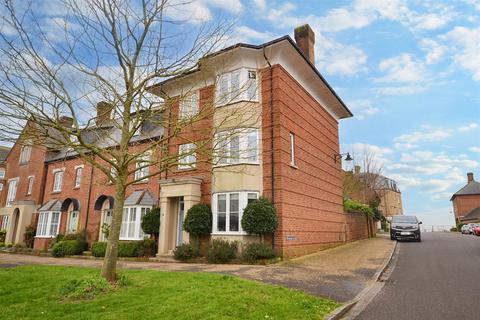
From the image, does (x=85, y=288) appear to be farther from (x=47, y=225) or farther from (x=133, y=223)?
(x=47, y=225)

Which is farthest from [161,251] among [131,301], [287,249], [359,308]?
[359,308]

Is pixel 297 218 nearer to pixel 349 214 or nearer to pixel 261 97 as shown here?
pixel 261 97

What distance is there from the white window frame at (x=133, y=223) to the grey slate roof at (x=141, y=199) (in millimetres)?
267

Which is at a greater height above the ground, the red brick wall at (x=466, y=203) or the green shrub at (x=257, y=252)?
the red brick wall at (x=466, y=203)

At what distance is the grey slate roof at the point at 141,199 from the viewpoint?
61.7 feet

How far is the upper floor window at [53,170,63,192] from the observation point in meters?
27.0

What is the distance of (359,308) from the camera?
7070 mm

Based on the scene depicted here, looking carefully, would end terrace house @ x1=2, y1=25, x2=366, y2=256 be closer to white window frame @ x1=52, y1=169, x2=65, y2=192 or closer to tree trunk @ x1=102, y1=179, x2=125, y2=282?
tree trunk @ x1=102, y1=179, x2=125, y2=282

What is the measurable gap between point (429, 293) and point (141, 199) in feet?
49.1

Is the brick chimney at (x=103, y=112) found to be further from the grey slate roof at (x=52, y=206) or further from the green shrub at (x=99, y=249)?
the grey slate roof at (x=52, y=206)

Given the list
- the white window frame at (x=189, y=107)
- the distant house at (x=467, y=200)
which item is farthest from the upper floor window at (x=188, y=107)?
the distant house at (x=467, y=200)

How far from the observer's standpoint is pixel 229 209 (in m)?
15.0

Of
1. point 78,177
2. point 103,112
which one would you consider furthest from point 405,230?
point 78,177

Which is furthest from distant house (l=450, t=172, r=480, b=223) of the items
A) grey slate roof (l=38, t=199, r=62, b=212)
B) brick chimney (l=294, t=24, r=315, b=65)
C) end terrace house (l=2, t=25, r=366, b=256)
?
grey slate roof (l=38, t=199, r=62, b=212)
